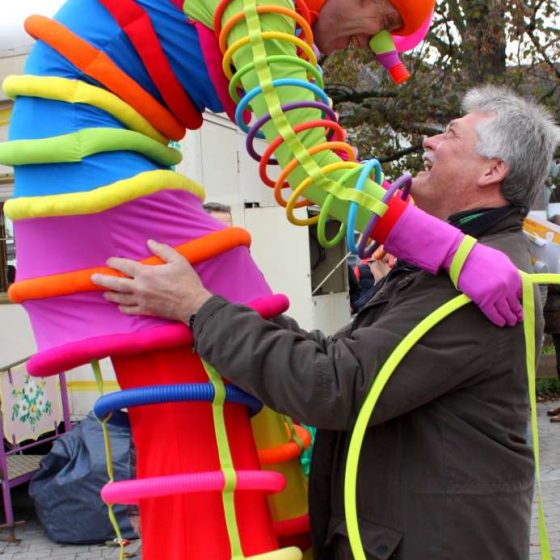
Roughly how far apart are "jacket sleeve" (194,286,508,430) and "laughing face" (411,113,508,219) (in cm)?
39

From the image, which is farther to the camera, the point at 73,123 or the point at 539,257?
the point at 539,257

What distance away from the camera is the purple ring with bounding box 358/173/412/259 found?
1.46 meters

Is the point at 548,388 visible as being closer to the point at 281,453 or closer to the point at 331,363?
the point at 281,453

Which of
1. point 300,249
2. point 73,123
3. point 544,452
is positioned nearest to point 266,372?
point 73,123

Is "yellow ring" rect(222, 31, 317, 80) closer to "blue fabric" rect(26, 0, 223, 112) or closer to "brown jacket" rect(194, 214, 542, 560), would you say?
"blue fabric" rect(26, 0, 223, 112)

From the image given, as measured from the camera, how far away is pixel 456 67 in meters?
9.98

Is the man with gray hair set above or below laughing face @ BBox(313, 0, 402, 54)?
below

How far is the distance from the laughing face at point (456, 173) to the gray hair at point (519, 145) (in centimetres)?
3

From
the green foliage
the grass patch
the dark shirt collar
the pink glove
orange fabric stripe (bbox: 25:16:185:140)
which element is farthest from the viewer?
the green foliage

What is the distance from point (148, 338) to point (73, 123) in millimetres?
446

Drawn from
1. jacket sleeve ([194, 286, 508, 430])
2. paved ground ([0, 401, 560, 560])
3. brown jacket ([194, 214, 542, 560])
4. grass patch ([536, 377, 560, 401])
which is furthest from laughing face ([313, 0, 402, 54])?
grass patch ([536, 377, 560, 401])

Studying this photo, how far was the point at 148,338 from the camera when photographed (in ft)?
5.01

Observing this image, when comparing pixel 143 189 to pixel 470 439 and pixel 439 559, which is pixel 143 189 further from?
pixel 439 559

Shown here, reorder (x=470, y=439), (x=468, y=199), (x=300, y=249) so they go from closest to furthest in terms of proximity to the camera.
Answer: (x=470, y=439)
(x=468, y=199)
(x=300, y=249)
